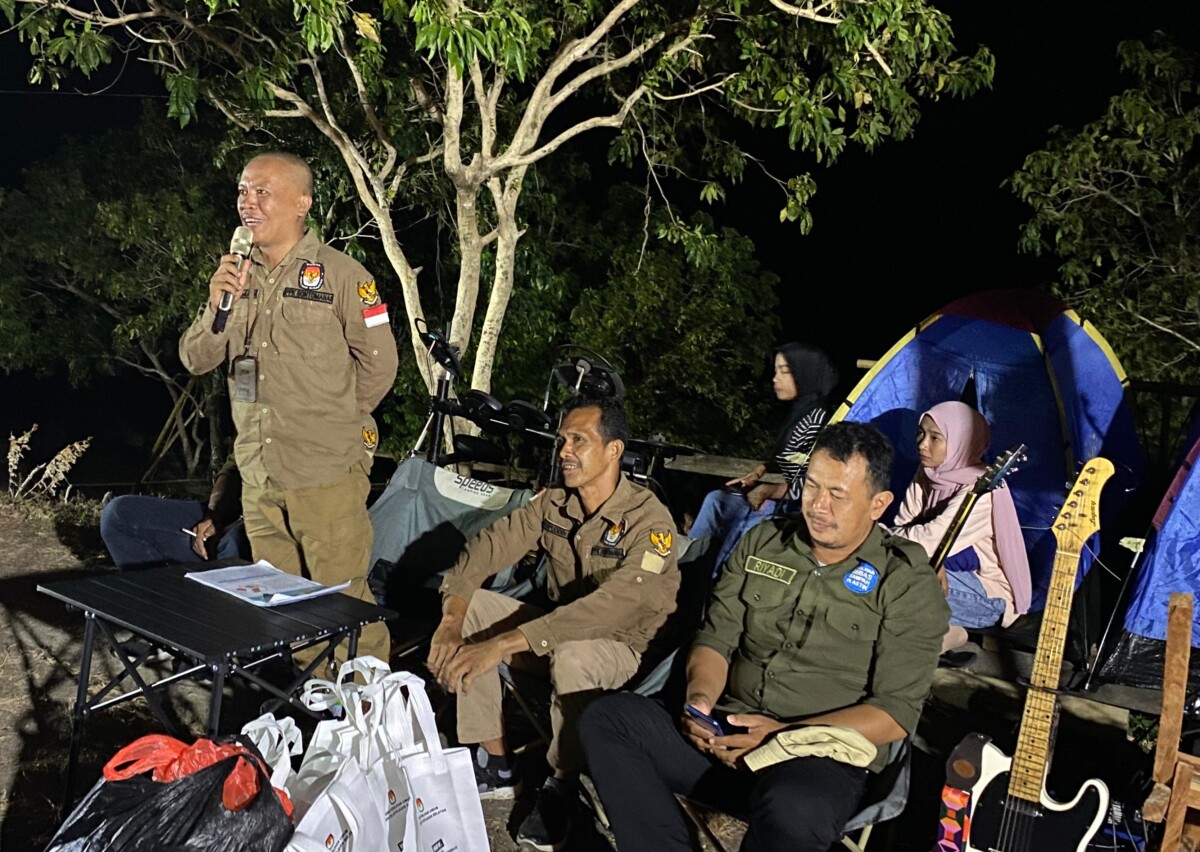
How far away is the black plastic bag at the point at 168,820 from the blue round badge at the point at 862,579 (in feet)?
4.64

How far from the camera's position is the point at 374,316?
310 centimetres

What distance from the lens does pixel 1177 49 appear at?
6066 mm

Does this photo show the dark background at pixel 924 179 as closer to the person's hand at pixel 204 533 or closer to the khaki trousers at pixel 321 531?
the person's hand at pixel 204 533

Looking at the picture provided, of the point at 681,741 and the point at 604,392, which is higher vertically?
the point at 604,392

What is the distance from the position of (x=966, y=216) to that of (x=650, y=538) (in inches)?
444

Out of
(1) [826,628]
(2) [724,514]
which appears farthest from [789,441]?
(1) [826,628]

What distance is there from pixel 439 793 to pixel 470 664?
555 millimetres

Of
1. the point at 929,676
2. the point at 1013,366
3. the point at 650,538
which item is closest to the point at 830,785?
the point at 929,676

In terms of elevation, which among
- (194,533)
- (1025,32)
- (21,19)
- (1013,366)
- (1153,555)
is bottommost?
(194,533)

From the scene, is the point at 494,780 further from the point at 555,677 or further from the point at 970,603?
the point at 970,603

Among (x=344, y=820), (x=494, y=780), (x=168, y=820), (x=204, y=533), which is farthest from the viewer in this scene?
(x=204, y=533)

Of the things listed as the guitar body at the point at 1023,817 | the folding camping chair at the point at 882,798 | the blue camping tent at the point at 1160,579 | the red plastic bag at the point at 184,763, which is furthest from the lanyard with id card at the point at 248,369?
the blue camping tent at the point at 1160,579

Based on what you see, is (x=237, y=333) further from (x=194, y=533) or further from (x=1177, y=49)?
(x=1177, y=49)

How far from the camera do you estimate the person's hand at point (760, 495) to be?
4.18m
